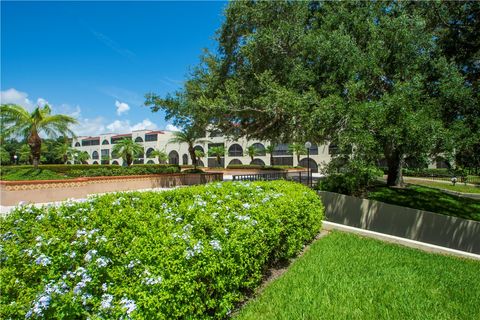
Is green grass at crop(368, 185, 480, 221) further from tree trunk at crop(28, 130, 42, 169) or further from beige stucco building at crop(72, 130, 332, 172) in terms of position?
beige stucco building at crop(72, 130, 332, 172)

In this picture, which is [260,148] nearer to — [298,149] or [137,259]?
[298,149]

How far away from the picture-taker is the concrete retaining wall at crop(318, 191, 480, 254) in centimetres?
969

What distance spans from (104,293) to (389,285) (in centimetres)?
434

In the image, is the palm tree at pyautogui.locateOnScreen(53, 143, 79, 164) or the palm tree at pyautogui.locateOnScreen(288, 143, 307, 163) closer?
the palm tree at pyautogui.locateOnScreen(288, 143, 307, 163)

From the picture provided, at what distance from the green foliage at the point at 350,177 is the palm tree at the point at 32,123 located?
16.6m

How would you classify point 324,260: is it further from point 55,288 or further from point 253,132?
point 253,132

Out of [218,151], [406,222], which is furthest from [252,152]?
[406,222]

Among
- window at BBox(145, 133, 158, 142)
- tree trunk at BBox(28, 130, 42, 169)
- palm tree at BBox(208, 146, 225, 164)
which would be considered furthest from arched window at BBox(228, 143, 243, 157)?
tree trunk at BBox(28, 130, 42, 169)

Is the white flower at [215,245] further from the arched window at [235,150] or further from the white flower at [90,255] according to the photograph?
the arched window at [235,150]

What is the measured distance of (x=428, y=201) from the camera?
13828 millimetres

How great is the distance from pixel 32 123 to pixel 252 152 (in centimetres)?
3974

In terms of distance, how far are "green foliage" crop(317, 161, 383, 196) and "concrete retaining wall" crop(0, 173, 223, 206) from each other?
424 inches

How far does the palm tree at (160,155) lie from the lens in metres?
62.7

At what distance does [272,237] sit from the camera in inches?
184
